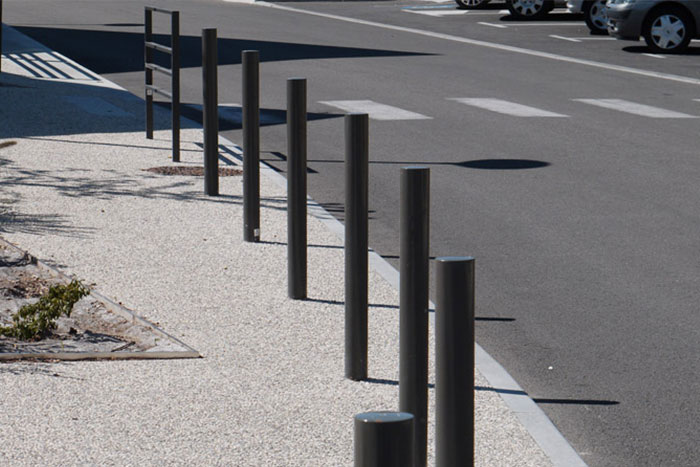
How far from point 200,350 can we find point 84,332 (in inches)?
23.8

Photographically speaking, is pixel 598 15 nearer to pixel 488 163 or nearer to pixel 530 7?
pixel 530 7

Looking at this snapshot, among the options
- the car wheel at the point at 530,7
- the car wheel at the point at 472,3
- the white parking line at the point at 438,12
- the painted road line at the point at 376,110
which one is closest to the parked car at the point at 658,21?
the painted road line at the point at 376,110

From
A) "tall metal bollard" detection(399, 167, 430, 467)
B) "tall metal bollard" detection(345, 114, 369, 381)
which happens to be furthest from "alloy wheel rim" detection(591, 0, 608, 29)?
"tall metal bollard" detection(399, 167, 430, 467)

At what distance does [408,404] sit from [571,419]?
3.81 feet

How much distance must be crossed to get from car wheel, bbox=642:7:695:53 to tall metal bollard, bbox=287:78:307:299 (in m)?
18.5

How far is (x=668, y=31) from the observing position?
23.9 m

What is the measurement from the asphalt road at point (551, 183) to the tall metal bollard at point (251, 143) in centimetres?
92

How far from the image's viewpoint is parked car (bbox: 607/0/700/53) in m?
23.4

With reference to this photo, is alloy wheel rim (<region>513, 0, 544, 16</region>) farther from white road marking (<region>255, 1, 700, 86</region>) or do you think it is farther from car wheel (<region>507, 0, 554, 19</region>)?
white road marking (<region>255, 1, 700, 86</region>)

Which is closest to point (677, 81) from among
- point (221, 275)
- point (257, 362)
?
point (221, 275)

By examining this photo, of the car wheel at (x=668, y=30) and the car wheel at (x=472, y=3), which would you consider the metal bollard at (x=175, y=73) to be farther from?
the car wheel at (x=472, y=3)

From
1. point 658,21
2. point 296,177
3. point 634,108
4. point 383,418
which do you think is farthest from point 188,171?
point 658,21

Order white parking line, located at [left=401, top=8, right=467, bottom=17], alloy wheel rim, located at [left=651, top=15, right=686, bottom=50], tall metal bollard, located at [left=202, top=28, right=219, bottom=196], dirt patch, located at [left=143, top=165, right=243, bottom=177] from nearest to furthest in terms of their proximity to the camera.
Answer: tall metal bollard, located at [left=202, top=28, right=219, bottom=196]
dirt patch, located at [left=143, top=165, right=243, bottom=177]
alloy wheel rim, located at [left=651, top=15, right=686, bottom=50]
white parking line, located at [left=401, top=8, right=467, bottom=17]

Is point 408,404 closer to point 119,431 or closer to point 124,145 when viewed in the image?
point 119,431
